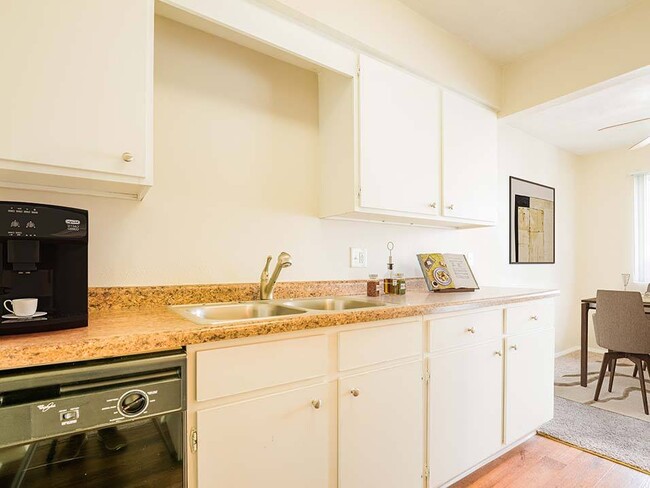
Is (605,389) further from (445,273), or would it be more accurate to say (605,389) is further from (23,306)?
(23,306)

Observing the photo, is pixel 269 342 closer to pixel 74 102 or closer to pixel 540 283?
pixel 74 102

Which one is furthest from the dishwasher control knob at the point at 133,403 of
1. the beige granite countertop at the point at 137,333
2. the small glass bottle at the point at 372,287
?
the small glass bottle at the point at 372,287

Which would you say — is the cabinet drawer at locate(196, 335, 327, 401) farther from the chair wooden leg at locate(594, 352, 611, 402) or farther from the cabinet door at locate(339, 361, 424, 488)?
the chair wooden leg at locate(594, 352, 611, 402)

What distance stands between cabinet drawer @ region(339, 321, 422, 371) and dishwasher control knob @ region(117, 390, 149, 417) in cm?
66

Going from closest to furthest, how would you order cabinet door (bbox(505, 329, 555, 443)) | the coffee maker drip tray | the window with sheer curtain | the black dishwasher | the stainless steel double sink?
the black dishwasher
the coffee maker drip tray
the stainless steel double sink
cabinet door (bbox(505, 329, 555, 443))
the window with sheer curtain

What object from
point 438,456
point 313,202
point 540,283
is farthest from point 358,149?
point 540,283

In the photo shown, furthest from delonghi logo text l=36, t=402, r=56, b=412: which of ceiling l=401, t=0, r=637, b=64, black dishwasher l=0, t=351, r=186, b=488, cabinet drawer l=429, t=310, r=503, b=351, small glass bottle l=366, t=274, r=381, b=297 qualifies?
ceiling l=401, t=0, r=637, b=64

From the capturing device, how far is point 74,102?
110cm

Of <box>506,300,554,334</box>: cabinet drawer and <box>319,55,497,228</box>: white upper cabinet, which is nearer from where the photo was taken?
<box>319,55,497,228</box>: white upper cabinet

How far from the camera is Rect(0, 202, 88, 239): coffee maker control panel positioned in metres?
0.94

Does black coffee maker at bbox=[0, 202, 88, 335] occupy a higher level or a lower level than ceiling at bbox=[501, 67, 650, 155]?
lower

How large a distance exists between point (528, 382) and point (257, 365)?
1.84 meters

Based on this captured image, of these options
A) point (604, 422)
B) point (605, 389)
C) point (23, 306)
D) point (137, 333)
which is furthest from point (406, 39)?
point (605, 389)

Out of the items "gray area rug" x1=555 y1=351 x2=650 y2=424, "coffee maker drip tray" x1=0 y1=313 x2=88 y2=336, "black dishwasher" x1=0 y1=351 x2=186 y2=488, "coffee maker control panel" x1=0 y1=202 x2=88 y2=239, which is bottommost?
"gray area rug" x1=555 y1=351 x2=650 y2=424
